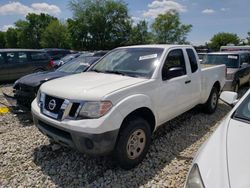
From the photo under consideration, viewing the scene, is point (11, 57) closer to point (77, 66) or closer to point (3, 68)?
point (3, 68)

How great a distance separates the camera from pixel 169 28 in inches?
1785

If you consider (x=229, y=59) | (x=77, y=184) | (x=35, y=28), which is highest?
(x=35, y=28)

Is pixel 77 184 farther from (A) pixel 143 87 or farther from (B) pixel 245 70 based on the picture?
(B) pixel 245 70

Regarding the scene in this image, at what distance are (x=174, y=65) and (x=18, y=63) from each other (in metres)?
8.98

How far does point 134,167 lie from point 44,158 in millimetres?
1467

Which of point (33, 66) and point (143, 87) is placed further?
point (33, 66)

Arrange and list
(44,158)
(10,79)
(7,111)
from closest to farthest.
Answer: (44,158), (7,111), (10,79)

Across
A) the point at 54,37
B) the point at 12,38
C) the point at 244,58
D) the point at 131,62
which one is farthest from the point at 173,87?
the point at 12,38

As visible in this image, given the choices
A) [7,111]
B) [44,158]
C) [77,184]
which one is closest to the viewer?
[77,184]

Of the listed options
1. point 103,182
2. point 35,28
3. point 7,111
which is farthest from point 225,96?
point 35,28

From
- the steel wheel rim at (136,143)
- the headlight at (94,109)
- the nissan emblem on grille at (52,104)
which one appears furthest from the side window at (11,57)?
the steel wheel rim at (136,143)

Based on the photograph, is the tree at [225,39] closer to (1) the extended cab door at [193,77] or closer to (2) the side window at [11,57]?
(2) the side window at [11,57]

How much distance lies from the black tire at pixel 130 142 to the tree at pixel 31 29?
66.3m

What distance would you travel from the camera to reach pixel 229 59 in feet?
28.0
